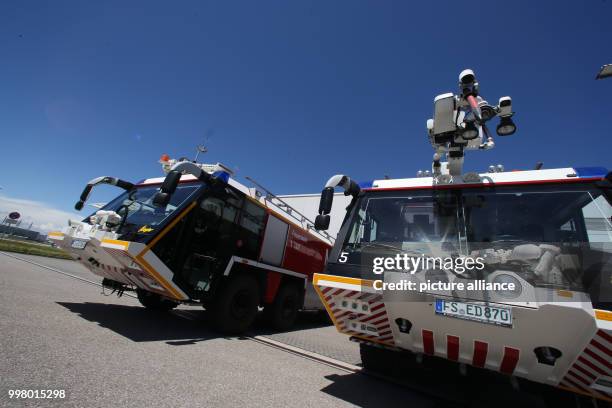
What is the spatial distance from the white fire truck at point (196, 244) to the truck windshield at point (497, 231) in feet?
7.99

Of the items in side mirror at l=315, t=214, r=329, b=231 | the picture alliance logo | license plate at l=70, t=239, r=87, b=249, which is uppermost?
side mirror at l=315, t=214, r=329, b=231

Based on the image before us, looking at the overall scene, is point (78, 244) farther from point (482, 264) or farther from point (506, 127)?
point (506, 127)

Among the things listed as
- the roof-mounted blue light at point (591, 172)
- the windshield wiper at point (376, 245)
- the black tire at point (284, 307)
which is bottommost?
the black tire at point (284, 307)

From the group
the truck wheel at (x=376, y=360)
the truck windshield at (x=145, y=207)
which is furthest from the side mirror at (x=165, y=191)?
the truck wheel at (x=376, y=360)

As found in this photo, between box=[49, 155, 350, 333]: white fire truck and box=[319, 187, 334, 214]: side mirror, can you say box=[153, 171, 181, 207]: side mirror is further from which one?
box=[319, 187, 334, 214]: side mirror

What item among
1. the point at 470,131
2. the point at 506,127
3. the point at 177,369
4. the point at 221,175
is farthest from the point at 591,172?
the point at 221,175

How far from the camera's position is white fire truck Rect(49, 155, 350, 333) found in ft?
13.7

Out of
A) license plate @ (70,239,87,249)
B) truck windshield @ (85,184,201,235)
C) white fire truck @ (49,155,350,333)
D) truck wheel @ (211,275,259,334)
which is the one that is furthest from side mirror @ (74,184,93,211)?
truck wheel @ (211,275,259,334)

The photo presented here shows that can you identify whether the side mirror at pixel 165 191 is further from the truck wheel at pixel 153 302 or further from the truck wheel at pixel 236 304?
the truck wheel at pixel 153 302

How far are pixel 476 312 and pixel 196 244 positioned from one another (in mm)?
3903

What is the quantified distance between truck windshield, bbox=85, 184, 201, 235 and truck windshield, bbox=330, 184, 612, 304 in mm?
2695

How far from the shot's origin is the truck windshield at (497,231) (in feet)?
7.95

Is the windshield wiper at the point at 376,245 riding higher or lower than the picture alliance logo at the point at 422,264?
higher

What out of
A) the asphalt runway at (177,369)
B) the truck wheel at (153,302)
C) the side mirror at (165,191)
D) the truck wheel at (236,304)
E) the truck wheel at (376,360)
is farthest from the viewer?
the truck wheel at (153,302)
